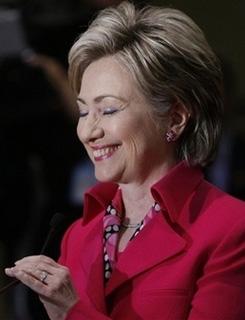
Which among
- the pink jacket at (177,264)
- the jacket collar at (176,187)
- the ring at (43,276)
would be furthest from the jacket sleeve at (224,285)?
the ring at (43,276)

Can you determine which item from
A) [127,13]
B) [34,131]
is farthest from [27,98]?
[127,13]

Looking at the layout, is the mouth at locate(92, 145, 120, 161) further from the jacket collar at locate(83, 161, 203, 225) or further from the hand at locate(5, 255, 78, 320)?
the hand at locate(5, 255, 78, 320)

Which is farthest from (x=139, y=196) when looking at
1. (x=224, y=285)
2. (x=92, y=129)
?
(x=224, y=285)

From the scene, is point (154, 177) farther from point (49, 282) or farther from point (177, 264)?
point (49, 282)

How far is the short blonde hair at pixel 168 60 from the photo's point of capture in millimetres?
1703

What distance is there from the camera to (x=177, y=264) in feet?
5.44

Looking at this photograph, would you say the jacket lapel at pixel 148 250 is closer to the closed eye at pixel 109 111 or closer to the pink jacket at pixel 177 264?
the pink jacket at pixel 177 264

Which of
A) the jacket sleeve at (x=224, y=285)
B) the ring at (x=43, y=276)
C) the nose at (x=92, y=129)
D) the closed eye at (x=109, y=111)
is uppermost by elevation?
the closed eye at (x=109, y=111)

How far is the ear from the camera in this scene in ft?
5.73

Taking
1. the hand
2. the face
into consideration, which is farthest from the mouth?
the hand

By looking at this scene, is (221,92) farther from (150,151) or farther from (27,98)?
(27,98)

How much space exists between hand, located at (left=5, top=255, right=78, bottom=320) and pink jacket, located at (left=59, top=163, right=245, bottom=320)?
2 centimetres

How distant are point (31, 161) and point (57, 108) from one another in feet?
0.63

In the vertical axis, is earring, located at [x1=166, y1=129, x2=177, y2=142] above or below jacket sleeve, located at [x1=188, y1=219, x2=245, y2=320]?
above
